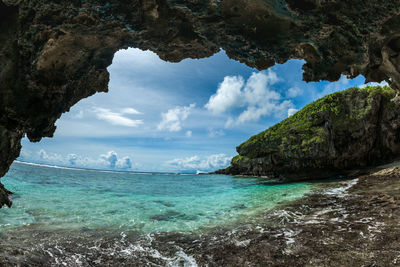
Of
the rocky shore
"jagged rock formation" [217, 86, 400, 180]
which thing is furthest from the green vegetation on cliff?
the rocky shore

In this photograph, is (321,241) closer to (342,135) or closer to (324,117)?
(324,117)

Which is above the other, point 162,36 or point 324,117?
point 324,117

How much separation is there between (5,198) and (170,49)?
6.68m

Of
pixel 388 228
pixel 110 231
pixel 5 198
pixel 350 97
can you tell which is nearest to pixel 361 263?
pixel 388 228

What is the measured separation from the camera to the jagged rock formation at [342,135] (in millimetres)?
23547

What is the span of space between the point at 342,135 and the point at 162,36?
2616 cm

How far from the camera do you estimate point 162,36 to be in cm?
657

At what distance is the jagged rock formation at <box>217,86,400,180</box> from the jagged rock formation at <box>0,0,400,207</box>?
19.6m

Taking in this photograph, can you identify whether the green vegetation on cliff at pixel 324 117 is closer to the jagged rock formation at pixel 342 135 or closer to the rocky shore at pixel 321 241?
the jagged rock formation at pixel 342 135

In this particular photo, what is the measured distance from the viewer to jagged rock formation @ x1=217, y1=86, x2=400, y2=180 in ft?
77.3

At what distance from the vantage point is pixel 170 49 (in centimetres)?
725

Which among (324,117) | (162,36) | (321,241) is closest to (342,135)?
(324,117)

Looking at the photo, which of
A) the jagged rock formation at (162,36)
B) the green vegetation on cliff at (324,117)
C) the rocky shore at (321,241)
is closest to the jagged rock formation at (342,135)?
the green vegetation on cliff at (324,117)

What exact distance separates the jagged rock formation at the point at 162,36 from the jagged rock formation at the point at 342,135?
1958 centimetres
